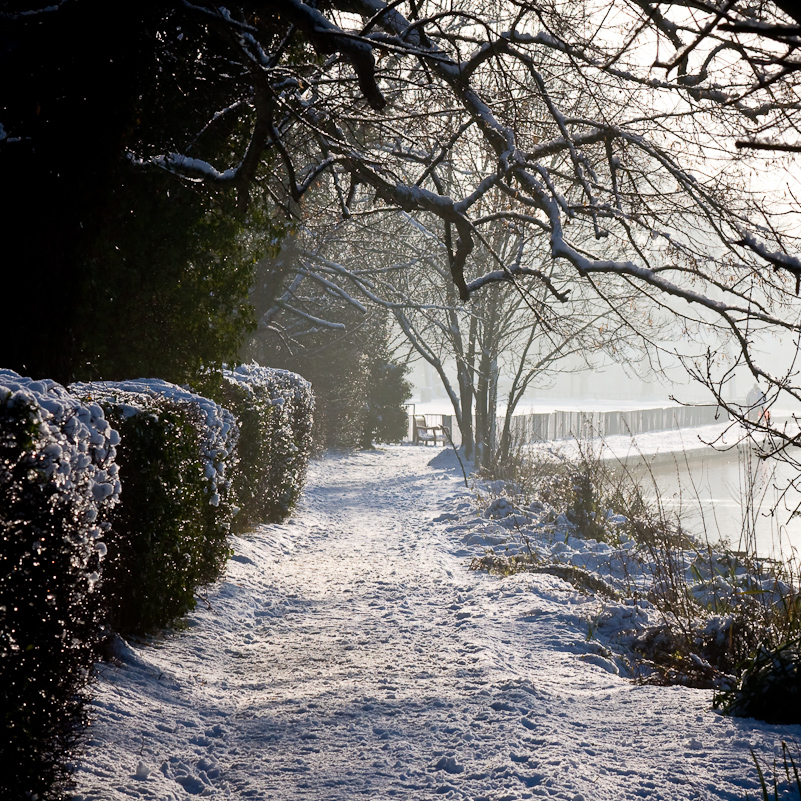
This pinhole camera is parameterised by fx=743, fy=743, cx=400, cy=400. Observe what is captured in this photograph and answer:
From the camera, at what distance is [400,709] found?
166 inches

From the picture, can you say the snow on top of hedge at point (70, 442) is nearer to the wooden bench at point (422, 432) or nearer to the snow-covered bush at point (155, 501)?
the snow-covered bush at point (155, 501)

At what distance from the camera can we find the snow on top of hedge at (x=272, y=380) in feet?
28.9

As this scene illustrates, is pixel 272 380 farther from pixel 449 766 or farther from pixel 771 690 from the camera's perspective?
pixel 771 690

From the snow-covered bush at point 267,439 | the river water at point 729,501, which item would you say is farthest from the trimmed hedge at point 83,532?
the river water at point 729,501

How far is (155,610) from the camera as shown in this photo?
497 cm

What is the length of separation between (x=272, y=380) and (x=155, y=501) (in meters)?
5.75

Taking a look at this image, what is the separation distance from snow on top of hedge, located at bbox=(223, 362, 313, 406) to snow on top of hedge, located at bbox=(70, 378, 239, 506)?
68.3 inches

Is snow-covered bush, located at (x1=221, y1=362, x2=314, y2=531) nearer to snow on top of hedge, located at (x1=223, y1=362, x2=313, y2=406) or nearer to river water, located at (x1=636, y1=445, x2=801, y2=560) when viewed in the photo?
snow on top of hedge, located at (x1=223, y1=362, x2=313, y2=406)

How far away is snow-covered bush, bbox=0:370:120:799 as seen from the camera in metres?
2.78

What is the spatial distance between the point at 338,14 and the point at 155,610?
5278mm

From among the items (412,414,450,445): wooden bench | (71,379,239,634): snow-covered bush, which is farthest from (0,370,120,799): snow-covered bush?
(412,414,450,445): wooden bench

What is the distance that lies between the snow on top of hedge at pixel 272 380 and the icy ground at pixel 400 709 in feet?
8.16

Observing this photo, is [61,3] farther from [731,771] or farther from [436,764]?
[731,771]

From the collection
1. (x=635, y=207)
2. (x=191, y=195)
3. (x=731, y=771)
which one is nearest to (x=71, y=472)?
(x=731, y=771)
